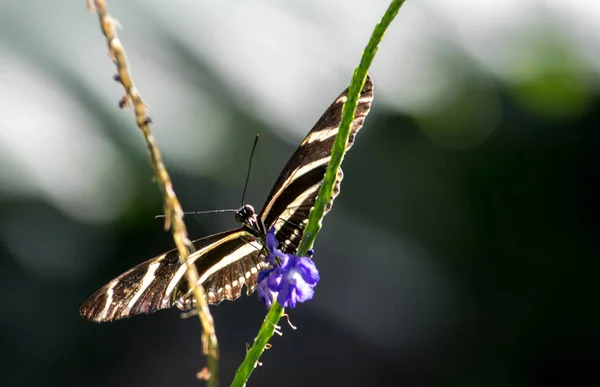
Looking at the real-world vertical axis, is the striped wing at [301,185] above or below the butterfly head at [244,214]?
above

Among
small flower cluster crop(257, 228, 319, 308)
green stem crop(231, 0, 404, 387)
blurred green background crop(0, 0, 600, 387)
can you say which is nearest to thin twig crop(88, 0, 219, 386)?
green stem crop(231, 0, 404, 387)

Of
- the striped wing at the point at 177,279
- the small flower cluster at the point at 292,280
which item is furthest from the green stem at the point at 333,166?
the striped wing at the point at 177,279

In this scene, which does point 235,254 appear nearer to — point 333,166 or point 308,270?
point 308,270

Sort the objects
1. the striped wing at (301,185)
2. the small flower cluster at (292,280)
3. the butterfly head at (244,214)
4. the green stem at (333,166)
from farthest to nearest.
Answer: the butterfly head at (244,214), the striped wing at (301,185), the small flower cluster at (292,280), the green stem at (333,166)

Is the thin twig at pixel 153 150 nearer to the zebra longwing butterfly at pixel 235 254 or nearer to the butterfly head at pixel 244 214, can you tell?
the zebra longwing butterfly at pixel 235 254

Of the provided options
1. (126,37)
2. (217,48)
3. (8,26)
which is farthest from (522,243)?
(8,26)
